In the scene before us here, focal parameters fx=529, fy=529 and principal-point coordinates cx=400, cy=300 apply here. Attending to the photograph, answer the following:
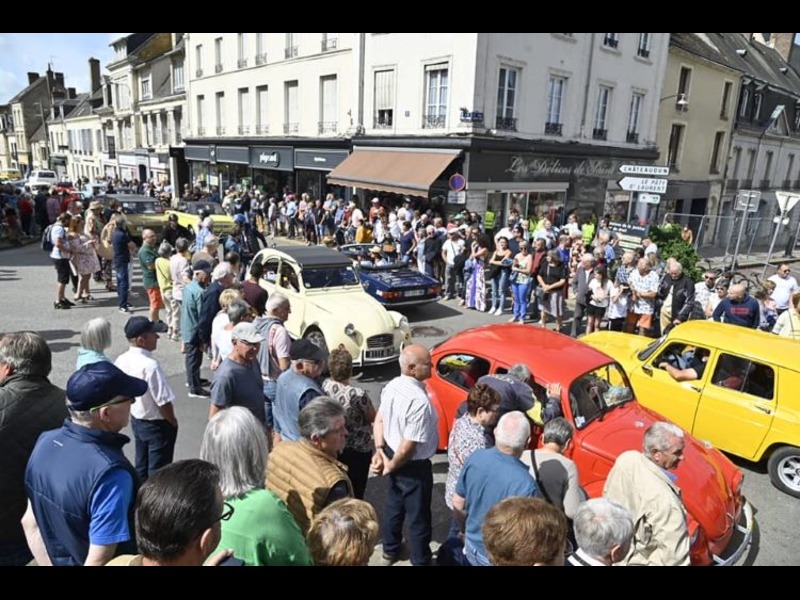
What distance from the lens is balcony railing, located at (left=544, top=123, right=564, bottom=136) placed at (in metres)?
20.1

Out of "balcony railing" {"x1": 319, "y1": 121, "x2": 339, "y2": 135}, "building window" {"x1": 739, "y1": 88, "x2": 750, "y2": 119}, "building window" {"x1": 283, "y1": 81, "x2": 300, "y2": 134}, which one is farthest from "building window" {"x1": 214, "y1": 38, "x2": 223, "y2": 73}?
"building window" {"x1": 739, "y1": 88, "x2": 750, "y2": 119}

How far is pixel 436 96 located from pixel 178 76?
24912 mm

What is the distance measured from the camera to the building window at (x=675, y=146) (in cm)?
2674

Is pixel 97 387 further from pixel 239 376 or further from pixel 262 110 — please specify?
pixel 262 110

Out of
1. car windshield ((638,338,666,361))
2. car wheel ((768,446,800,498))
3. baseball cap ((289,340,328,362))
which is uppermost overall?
baseball cap ((289,340,328,362))

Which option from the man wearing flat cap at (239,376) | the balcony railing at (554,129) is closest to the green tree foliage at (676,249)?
the balcony railing at (554,129)

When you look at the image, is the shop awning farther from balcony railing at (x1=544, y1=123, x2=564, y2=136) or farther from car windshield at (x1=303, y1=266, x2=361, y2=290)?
car windshield at (x1=303, y1=266, x2=361, y2=290)

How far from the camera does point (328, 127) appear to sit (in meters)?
23.7

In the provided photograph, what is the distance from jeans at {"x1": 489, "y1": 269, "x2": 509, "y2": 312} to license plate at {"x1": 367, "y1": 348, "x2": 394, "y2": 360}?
4244 millimetres

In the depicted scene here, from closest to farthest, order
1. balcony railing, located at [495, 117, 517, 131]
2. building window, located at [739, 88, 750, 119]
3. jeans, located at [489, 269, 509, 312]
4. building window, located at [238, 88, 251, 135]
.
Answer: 1. jeans, located at [489, 269, 509, 312]
2. balcony railing, located at [495, 117, 517, 131]
3. building window, located at [238, 88, 251, 135]
4. building window, located at [739, 88, 750, 119]

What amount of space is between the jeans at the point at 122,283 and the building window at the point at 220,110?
74.6 feet

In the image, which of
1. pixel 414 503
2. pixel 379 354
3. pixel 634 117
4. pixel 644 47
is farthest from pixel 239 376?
pixel 644 47

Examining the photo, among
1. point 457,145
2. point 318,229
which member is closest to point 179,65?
point 318,229
